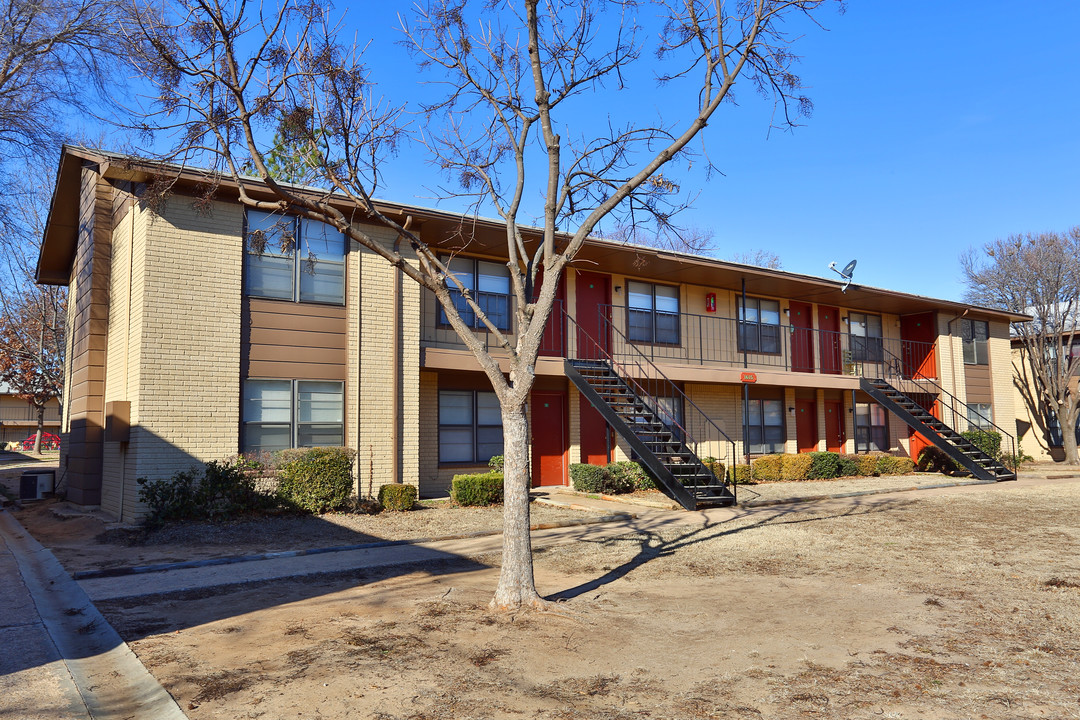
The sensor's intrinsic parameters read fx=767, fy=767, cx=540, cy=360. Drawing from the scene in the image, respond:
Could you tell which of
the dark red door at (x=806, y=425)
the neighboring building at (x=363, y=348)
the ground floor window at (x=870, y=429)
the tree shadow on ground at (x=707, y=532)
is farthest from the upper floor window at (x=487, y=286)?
the ground floor window at (x=870, y=429)

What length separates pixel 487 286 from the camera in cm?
1716

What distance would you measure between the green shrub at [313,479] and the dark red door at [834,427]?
638 inches

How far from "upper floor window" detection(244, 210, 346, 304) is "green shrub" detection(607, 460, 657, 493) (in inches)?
271

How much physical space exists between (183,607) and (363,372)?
24.1ft

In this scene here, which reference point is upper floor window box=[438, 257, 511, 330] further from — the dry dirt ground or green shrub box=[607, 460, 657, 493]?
the dry dirt ground

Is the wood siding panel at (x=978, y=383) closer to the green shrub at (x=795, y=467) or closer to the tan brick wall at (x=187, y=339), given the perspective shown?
the green shrub at (x=795, y=467)

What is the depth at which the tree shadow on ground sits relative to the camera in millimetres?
8336

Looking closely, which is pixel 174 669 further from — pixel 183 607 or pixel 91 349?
pixel 91 349

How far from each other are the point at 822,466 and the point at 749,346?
3930 mm

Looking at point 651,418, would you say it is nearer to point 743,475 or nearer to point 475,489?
point 743,475

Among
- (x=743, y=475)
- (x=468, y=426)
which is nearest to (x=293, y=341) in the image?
(x=468, y=426)

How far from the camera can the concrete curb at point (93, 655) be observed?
4617 millimetres

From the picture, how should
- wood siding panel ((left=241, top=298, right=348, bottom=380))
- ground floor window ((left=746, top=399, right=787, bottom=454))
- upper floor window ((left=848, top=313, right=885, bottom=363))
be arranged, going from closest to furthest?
wood siding panel ((left=241, top=298, right=348, bottom=380)) < ground floor window ((left=746, top=399, right=787, bottom=454)) < upper floor window ((left=848, top=313, right=885, bottom=363))

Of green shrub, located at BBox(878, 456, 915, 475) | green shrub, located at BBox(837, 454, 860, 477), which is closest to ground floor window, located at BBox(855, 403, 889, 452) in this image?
green shrub, located at BBox(878, 456, 915, 475)
